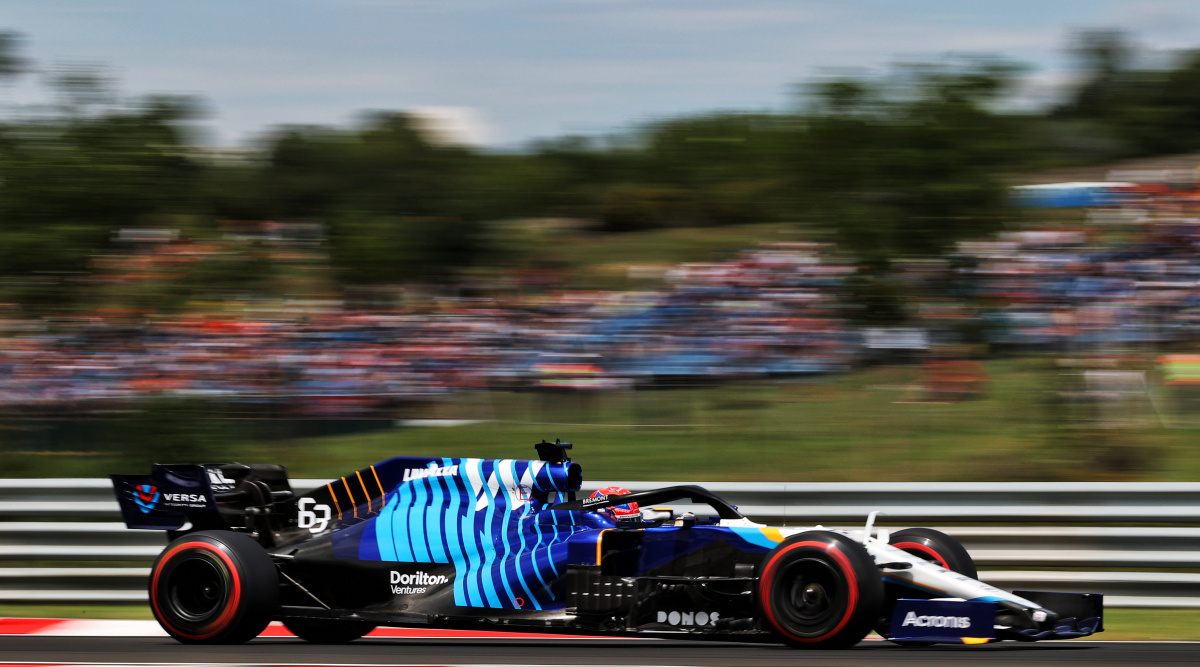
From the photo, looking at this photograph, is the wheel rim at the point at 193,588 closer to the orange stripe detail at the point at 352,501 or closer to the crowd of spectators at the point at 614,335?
the orange stripe detail at the point at 352,501

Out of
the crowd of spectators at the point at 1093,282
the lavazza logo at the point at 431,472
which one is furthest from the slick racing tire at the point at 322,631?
the crowd of spectators at the point at 1093,282

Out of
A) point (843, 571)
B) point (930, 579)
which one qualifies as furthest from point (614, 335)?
point (843, 571)

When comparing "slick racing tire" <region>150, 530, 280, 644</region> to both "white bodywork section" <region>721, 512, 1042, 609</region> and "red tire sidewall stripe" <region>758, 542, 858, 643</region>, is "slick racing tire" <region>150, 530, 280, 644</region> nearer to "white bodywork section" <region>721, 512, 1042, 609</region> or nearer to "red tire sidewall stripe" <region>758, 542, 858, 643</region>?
"red tire sidewall stripe" <region>758, 542, 858, 643</region>

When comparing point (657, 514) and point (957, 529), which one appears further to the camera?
point (957, 529)

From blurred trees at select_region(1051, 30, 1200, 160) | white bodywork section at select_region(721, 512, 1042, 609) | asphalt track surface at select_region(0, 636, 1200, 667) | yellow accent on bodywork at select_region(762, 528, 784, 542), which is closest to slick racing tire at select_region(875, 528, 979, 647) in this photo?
white bodywork section at select_region(721, 512, 1042, 609)

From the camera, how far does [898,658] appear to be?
535 centimetres

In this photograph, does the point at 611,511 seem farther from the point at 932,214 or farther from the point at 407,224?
the point at 407,224

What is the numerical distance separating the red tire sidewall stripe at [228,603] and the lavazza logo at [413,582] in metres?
0.76

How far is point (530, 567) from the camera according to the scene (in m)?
6.12

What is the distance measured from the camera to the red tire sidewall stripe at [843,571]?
5.40m

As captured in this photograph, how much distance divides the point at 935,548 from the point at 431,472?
2555 mm

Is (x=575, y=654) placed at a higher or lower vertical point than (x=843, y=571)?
lower

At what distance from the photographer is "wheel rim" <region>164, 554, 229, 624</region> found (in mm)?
6379

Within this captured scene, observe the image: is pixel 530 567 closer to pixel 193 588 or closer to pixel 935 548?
pixel 193 588
